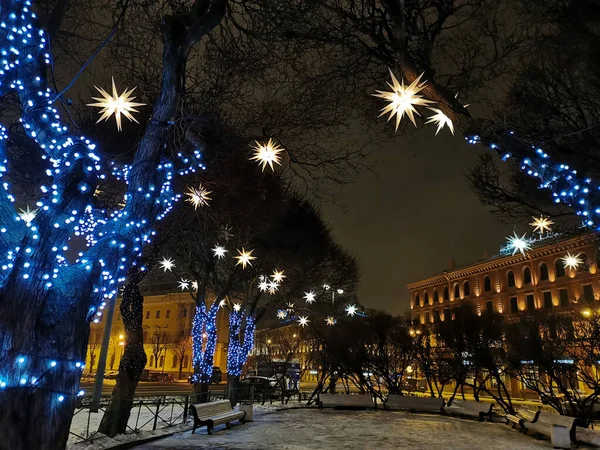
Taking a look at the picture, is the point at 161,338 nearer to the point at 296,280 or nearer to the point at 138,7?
the point at 296,280

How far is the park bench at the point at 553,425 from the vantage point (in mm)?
10797

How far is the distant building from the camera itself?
1681 inches

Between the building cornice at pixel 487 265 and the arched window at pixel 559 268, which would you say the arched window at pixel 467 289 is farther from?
the arched window at pixel 559 268

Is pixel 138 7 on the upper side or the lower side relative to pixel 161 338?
upper

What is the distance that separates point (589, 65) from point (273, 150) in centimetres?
661

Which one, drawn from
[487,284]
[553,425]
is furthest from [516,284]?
[553,425]

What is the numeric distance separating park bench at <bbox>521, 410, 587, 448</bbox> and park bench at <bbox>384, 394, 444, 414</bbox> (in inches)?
209

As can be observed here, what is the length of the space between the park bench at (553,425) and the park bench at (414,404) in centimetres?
530

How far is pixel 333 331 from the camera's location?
939 inches

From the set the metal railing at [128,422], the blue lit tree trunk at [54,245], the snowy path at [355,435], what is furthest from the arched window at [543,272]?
the blue lit tree trunk at [54,245]

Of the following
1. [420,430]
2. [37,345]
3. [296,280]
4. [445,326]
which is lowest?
[420,430]

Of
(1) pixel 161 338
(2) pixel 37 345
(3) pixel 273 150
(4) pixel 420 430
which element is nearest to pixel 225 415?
(4) pixel 420 430

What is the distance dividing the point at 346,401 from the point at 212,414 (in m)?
9.35

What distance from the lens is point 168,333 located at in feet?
194
